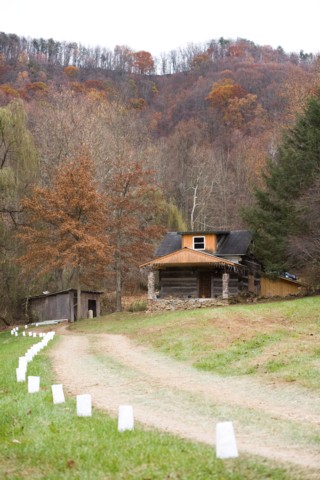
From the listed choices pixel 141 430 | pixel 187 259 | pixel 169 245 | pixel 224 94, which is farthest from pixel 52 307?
pixel 224 94

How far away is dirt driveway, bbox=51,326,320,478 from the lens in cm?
884

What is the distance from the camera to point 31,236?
41625 mm

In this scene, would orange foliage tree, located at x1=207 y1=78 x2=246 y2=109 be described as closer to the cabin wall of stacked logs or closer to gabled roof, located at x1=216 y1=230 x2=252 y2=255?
gabled roof, located at x1=216 y1=230 x2=252 y2=255

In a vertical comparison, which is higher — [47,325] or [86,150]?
[86,150]

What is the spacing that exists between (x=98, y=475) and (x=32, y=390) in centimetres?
651

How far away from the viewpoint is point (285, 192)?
134 ft

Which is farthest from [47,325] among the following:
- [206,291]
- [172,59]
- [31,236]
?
[172,59]

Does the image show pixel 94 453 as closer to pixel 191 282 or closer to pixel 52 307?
pixel 191 282

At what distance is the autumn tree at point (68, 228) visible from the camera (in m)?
41.4

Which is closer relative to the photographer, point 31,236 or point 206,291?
point 31,236

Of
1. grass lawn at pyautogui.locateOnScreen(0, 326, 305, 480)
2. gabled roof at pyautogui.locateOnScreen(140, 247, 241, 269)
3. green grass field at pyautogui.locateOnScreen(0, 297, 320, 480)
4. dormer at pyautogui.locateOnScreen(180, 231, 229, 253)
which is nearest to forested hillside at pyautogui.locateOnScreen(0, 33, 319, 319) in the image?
dormer at pyautogui.locateOnScreen(180, 231, 229, 253)

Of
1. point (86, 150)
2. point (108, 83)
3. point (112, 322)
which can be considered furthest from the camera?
point (108, 83)

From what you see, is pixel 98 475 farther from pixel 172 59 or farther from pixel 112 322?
pixel 172 59

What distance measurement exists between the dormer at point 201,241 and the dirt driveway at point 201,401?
25.1m
